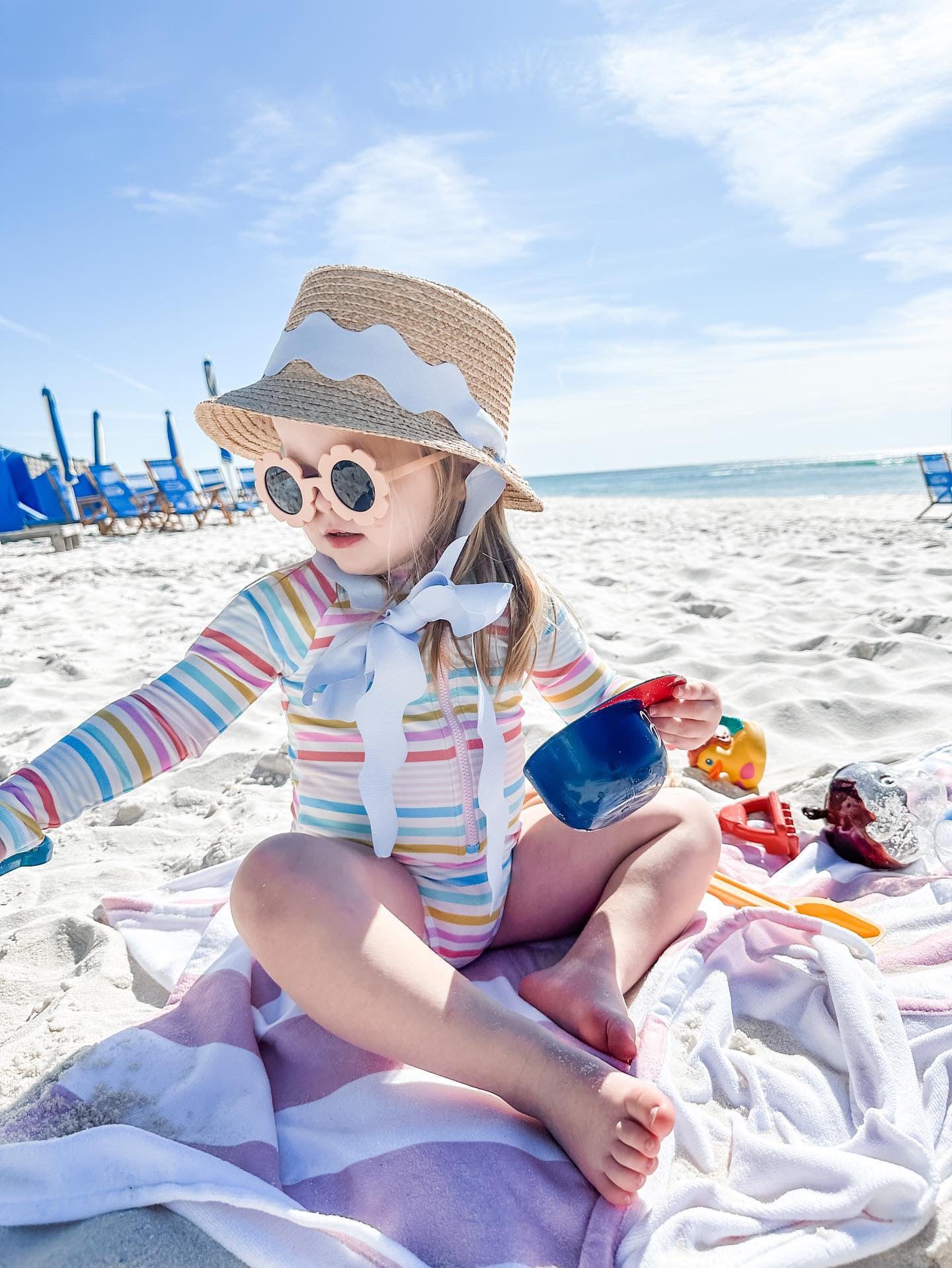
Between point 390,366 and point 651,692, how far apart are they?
629mm

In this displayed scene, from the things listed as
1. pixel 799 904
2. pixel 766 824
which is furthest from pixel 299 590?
pixel 766 824

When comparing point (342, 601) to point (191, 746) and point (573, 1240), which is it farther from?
point (573, 1240)

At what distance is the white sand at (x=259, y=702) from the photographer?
1.38 metres

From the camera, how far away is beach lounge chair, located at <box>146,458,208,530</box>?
1104 centimetres

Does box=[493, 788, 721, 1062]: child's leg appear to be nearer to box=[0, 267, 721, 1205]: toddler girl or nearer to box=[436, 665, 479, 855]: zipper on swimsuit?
box=[0, 267, 721, 1205]: toddler girl

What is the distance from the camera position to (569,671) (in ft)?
5.23

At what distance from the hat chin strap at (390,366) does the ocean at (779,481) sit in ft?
40.8

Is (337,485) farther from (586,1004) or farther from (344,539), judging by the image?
(586,1004)

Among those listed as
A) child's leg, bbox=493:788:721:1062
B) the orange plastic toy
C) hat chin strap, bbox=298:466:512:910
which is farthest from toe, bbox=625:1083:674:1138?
the orange plastic toy

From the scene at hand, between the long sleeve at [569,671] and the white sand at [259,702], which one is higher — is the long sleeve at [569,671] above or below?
above

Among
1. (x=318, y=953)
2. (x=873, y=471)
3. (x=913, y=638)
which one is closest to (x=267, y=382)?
(x=318, y=953)

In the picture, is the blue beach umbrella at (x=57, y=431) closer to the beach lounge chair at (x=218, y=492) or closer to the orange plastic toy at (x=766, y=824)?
the beach lounge chair at (x=218, y=492)

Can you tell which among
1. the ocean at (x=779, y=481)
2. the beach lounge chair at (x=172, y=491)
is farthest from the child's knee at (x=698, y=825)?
the ocean at (x=779, y=481)

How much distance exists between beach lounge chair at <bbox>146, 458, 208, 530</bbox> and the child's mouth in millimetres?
10481
